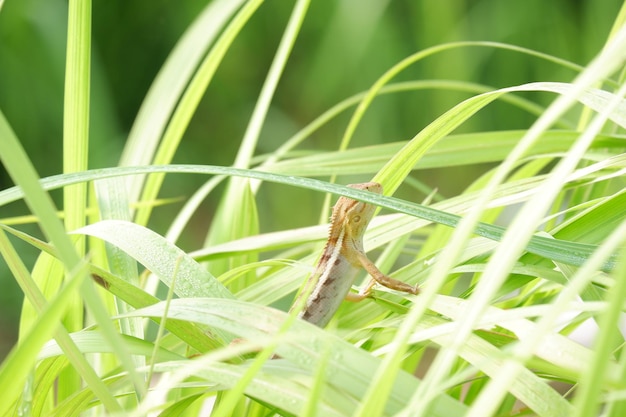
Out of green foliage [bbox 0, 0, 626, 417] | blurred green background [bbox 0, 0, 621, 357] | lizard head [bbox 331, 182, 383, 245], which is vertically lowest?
green foliage [bbox 0, 0, 626, 417]

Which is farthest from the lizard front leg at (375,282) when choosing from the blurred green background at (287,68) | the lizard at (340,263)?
the blurred green background at (287,68)

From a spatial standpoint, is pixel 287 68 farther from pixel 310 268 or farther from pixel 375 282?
pixel 310 268

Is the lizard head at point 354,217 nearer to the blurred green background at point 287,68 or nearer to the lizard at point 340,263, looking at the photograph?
the lizard at point 340,263

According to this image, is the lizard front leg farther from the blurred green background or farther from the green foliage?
the blurred green background

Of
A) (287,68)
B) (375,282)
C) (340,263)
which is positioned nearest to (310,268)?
(375,282)

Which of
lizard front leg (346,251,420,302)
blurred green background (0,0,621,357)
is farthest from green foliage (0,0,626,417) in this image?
blurred green background (0,0,621,357)

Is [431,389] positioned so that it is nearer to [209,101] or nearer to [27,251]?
[27,251]
